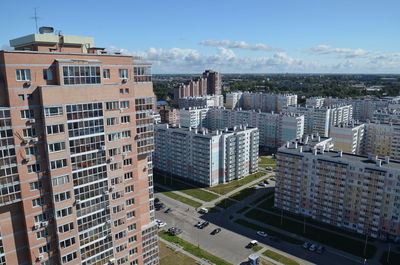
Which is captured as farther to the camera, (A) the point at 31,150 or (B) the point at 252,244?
(B) the point at 252,244

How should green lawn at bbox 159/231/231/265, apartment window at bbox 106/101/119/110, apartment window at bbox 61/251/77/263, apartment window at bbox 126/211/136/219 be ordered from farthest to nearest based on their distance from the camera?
green lawn at bbox 159/231/231/265 < apartment window at bbox 126/211/136/219 < apartment window at bbox 106/101/119/110 < apartment window at bbox 61/251/77/263

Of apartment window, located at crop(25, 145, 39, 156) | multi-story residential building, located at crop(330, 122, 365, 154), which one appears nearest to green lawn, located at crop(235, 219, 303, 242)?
multi-story residential building, located at crop(330, 122, 365, 154)

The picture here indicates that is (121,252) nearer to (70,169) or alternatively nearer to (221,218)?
(70,169)

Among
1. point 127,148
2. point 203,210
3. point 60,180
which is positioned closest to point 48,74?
point 60,180

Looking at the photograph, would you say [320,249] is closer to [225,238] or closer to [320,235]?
[320,235]

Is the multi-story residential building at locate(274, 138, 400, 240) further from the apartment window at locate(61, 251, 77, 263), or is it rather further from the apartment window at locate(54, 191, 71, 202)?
the apartment window at locate(54, 191, 71, 202)
